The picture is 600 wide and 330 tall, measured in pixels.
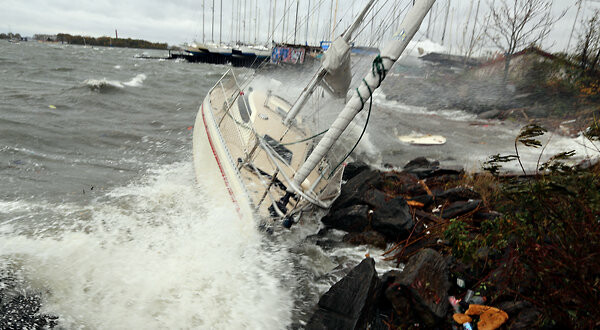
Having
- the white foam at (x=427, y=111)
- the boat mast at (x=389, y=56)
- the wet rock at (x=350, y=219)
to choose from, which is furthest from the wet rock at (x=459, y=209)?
the white foam at (x=427, y=111)

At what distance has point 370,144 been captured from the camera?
10.0 meters

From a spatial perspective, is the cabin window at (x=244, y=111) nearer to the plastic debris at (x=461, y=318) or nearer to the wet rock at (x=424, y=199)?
the wet rock at (x=424, y=199)

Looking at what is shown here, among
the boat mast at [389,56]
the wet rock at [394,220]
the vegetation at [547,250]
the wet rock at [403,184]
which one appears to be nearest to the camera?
the vegetation at [547,250]

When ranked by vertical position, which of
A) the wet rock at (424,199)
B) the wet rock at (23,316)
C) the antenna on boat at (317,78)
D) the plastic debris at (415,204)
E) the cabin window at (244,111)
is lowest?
the wet rock at (23,316)

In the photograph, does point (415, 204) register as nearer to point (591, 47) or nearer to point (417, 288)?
point (417, 288)

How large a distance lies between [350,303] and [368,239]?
1548 mm

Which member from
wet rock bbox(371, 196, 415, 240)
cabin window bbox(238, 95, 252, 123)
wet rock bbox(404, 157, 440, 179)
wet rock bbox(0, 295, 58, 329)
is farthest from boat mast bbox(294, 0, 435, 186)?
wet rock bbox(404, 157, 440, 179)

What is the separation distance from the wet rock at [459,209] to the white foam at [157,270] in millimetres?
2255

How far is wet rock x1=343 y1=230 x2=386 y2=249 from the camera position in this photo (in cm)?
441

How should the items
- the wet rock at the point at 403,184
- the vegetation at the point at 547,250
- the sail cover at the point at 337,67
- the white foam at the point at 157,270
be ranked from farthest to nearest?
the wet rock at the point at 403,184, the sail cover at the point at 337,67, the white foam at the point at 157,270, the vegetation at the point at 547,250

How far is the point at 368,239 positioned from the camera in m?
4.46

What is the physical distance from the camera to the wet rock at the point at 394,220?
4.27m

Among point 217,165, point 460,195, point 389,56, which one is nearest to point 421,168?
point 460,195

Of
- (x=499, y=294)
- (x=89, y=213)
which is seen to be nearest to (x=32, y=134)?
(x=89, y=213)
